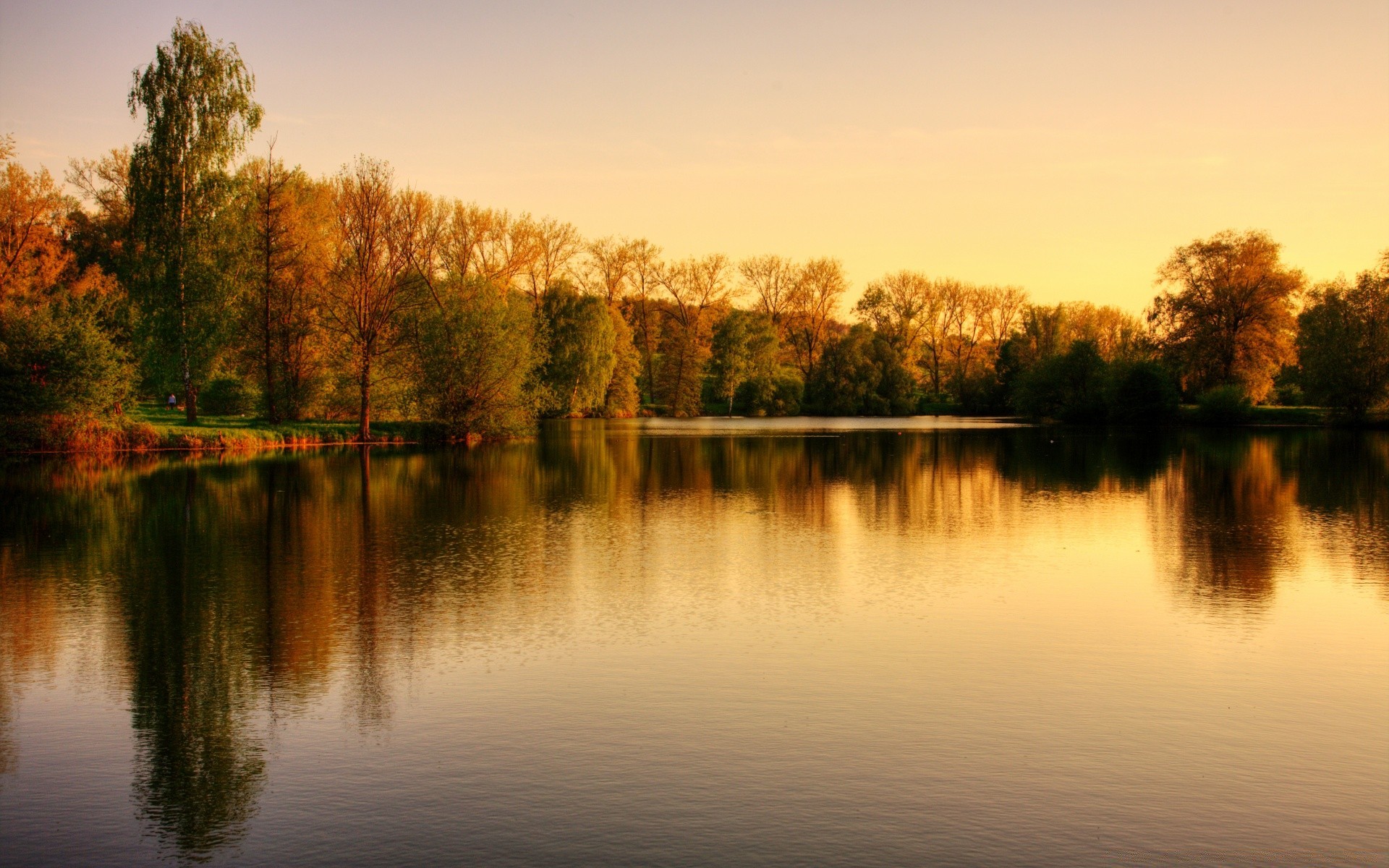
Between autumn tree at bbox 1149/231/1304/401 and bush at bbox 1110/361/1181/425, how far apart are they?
3133 millimetres

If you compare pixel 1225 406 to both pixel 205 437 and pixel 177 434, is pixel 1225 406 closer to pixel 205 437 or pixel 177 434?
pixel 205 437

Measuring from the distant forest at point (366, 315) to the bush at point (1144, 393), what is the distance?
0.16 m

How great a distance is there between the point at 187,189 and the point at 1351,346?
6631 centimetres

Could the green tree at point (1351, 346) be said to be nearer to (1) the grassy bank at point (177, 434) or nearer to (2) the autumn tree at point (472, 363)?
(2) the autumn tree at point (472, 363)

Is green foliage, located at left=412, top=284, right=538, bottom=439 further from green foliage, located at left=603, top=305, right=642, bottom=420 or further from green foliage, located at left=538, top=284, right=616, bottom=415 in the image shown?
green foliage, located at left=603, top=305, right=642, bottom=420

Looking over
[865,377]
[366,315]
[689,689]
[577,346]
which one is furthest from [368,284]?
[865,377]

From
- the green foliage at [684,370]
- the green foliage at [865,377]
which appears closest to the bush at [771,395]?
the green foliage at [865,377]

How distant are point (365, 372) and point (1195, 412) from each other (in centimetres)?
5776

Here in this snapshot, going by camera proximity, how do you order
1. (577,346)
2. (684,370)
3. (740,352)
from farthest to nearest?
1. (684,370)
2. (740,352)
3. (577,346)

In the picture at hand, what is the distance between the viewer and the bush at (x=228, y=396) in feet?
171

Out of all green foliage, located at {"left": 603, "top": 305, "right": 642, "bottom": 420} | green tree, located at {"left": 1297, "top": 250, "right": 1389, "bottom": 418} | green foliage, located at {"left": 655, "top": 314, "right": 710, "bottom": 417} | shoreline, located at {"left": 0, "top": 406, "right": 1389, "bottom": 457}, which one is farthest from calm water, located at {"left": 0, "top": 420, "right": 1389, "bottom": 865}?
green foliage, located at {"left": 655, "top": 314, "right": 710, "bottom": 417}

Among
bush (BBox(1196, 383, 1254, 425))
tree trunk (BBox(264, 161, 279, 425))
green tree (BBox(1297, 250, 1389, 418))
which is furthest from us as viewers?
bush (BBox(1196, 383, 1254, 425))

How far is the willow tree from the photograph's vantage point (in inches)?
1711

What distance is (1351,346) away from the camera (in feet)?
207
